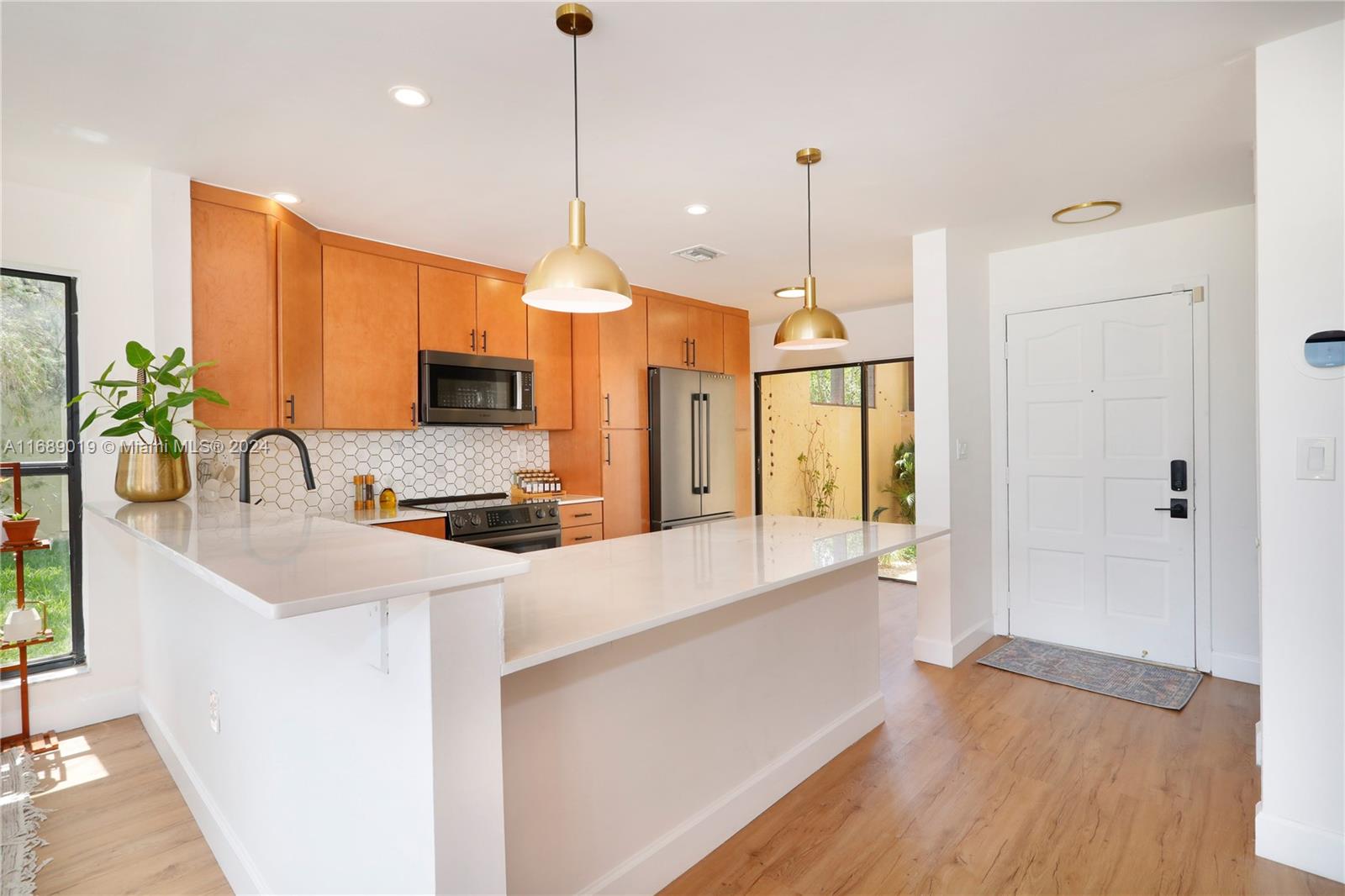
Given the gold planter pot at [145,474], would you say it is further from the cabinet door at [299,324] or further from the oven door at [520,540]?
the oven door at [520,540]

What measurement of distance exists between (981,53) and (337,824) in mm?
2614

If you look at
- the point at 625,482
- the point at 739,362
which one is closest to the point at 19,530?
the point at 625,482

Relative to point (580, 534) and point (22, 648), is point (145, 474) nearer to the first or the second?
point (22, 648)

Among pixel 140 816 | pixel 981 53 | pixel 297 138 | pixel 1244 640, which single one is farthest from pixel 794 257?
pixel 140 816

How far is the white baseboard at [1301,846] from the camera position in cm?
195

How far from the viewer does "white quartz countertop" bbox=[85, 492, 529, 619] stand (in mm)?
1000

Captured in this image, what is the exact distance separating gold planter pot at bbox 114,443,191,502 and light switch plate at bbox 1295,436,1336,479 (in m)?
3.70


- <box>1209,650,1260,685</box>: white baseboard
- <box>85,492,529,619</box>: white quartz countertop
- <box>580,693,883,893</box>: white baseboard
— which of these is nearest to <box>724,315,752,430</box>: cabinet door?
<box>580,693,883,893</box>: white baseboard

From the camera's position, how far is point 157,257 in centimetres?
278

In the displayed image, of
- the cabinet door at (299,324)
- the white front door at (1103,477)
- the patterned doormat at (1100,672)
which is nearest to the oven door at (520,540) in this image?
the cabinet door at (299,324)

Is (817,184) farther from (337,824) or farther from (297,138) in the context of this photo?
(337,824)

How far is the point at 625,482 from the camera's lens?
4867mm

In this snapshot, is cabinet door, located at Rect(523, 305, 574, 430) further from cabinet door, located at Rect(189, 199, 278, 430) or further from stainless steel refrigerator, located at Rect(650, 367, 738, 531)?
cabinet door, located at Rect(189, 199, 278, 430)

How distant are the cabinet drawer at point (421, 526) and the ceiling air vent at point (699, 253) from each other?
2058mm
